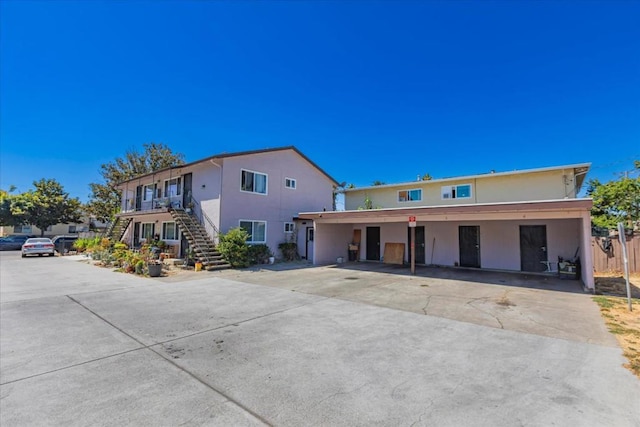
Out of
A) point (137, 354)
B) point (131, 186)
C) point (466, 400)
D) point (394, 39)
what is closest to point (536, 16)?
point (394, 39)

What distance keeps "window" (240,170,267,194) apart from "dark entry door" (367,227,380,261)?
23.6 feet

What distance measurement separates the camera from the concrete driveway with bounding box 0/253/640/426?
2.96 m

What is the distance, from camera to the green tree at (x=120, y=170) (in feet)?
108

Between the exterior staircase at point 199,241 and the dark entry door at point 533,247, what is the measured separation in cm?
1438

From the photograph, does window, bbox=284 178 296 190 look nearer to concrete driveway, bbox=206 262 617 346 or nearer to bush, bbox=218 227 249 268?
bush, bbox=218 227 249 268

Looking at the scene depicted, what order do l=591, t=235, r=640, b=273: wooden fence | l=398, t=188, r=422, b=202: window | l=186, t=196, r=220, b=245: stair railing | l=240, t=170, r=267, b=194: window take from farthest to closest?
l=398, t=188, r=422, b=202: window → l=240, t=170, r=267, b=194: window → l=186, t=196, r=220, b=245: stair railing → l=591, t=235, r=640, b=273: wooden fence

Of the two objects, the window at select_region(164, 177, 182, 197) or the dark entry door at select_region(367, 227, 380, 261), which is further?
the window at select_region(164, 177, 182, 197)

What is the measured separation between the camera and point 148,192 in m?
23.1

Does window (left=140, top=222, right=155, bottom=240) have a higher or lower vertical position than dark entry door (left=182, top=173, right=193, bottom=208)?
lower

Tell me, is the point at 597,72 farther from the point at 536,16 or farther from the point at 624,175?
the point at 624,175

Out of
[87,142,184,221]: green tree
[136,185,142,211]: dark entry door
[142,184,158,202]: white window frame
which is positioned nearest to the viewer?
[142,184,158,202]: white window frame

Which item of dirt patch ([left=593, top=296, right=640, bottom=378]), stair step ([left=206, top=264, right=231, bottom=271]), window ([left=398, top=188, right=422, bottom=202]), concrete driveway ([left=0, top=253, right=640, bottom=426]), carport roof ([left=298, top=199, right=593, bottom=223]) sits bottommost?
concrete driveway ([left=0, top=253, right=640, bottom=426])

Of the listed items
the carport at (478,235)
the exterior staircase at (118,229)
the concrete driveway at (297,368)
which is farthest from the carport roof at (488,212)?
the exterior staircase at (118,229)

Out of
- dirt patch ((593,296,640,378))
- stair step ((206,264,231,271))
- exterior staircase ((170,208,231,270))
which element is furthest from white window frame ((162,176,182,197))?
dirt patch ((593,296,640,378))
